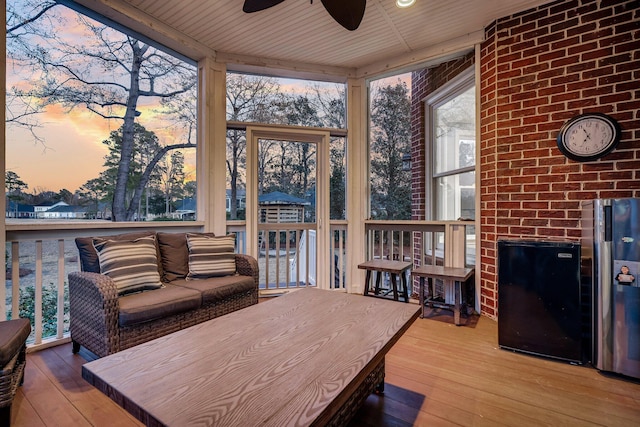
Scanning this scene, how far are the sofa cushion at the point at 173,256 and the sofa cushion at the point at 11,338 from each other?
1017 millimetres

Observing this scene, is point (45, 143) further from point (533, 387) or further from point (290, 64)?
point (533, 387)

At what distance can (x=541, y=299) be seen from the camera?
89.3 inches

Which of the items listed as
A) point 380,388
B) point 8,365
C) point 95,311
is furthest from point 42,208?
point 380,388

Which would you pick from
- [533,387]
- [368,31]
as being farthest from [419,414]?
[368,31]

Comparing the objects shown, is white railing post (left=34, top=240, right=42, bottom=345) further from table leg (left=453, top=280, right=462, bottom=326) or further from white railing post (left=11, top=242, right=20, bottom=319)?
table leg (left=453, top=280, right=462, bottom=326)

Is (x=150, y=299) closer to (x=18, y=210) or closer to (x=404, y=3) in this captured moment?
(x=18, y=210)

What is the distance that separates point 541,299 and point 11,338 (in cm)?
326

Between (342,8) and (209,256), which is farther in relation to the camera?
(209,256)

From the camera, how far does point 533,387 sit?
1902 mm

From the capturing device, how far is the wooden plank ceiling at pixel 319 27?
276 centimetres

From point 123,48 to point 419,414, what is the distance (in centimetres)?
384

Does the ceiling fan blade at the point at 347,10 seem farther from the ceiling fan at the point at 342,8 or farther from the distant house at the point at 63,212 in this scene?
the distant house at the point at 63,212

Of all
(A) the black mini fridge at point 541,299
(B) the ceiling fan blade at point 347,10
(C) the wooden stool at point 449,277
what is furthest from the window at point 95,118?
(A) the black mini fridge at point 541,299

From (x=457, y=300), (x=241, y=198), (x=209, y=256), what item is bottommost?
(x=457, y=300)
